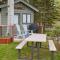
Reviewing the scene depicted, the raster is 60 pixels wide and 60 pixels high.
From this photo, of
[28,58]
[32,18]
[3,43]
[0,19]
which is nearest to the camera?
[28,58]

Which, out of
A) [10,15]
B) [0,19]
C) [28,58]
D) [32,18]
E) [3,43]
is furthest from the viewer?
[32,18]

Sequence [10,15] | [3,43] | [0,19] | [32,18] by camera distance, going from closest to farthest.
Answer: [3,43] → [10,15] → [0,19] → [32,18]

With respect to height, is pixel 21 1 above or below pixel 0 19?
above

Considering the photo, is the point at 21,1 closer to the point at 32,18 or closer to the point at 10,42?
the point at 32,18

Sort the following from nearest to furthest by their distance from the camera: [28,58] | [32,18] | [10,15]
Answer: [28,58], [10,15], [32,18]

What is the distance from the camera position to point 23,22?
2378cm

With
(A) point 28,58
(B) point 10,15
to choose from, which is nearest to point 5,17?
(B) point 10,15

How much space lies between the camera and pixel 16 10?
23641 millimetres

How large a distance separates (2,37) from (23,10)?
9.95m

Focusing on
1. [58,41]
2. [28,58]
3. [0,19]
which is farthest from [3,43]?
[0,19]

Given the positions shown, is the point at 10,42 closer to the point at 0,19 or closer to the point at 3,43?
the point at 3,43

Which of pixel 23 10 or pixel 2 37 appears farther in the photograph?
pixel 23 10

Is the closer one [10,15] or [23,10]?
[10,15]

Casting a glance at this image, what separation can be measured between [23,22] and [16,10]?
135cm
